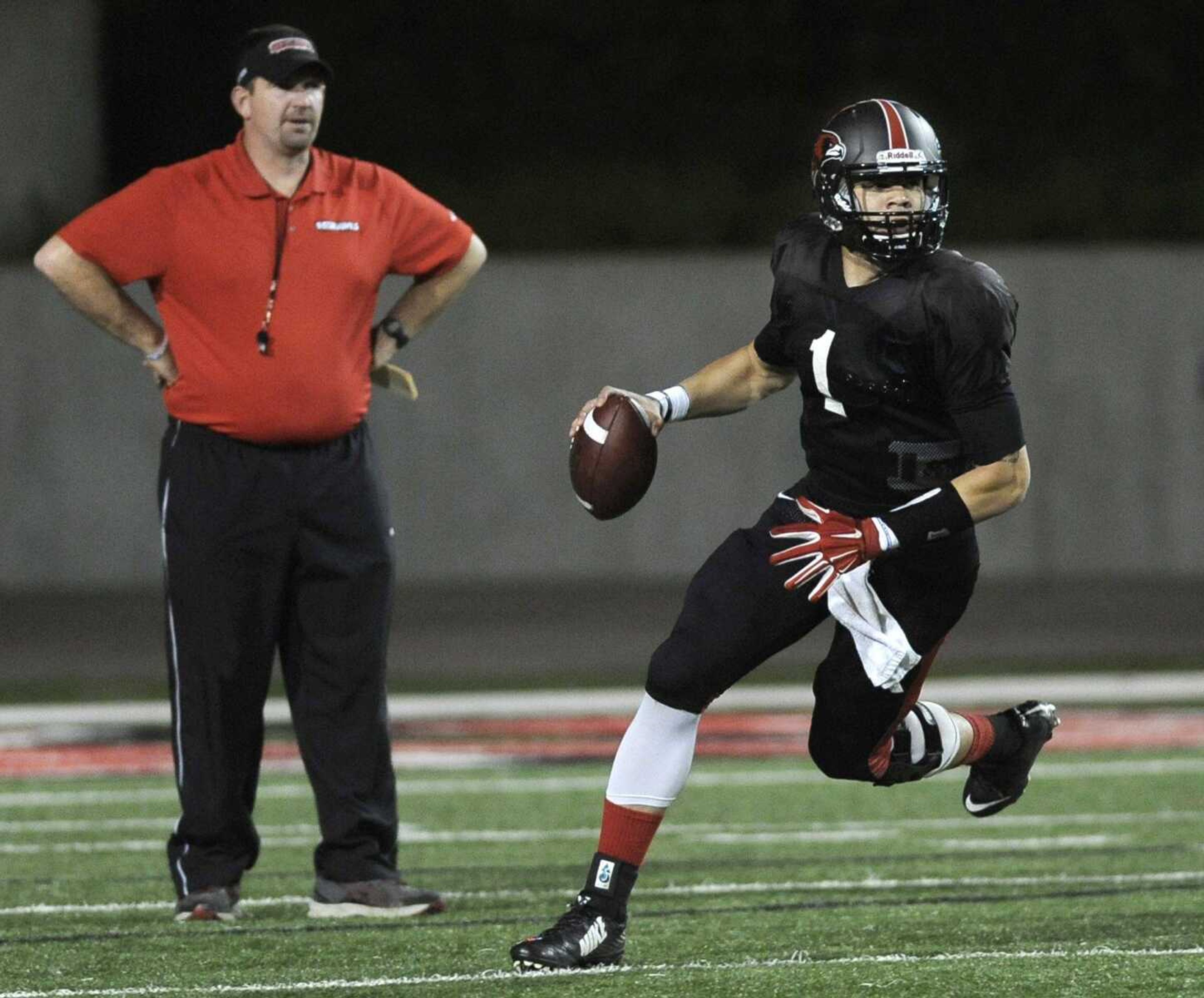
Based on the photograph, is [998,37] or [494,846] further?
[998,37]

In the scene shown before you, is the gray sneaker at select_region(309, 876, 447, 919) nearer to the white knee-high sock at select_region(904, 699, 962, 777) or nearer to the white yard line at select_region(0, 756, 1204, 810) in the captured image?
the white knee-high sock at select_region(904, 699, 962, 777)

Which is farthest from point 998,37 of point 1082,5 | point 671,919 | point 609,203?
point 671,919

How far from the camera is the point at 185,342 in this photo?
5.35 metres

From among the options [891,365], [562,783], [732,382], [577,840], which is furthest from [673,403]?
[562,783]

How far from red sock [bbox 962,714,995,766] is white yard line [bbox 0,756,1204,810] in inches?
95.7

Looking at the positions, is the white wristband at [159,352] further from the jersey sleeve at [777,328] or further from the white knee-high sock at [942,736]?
the white knee-high sock at [942,736]

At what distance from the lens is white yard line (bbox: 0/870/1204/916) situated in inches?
215

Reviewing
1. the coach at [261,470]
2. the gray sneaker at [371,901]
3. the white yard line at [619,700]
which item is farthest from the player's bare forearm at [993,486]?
the white yard line at [619,700]

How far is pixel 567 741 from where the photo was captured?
8812 mm

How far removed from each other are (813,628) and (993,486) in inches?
19.8

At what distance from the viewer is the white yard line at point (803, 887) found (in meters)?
5.45

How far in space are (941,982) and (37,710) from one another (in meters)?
6.31

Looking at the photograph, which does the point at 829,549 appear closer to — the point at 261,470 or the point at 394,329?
the point at 261,470

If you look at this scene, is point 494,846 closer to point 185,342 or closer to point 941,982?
point 185,342
